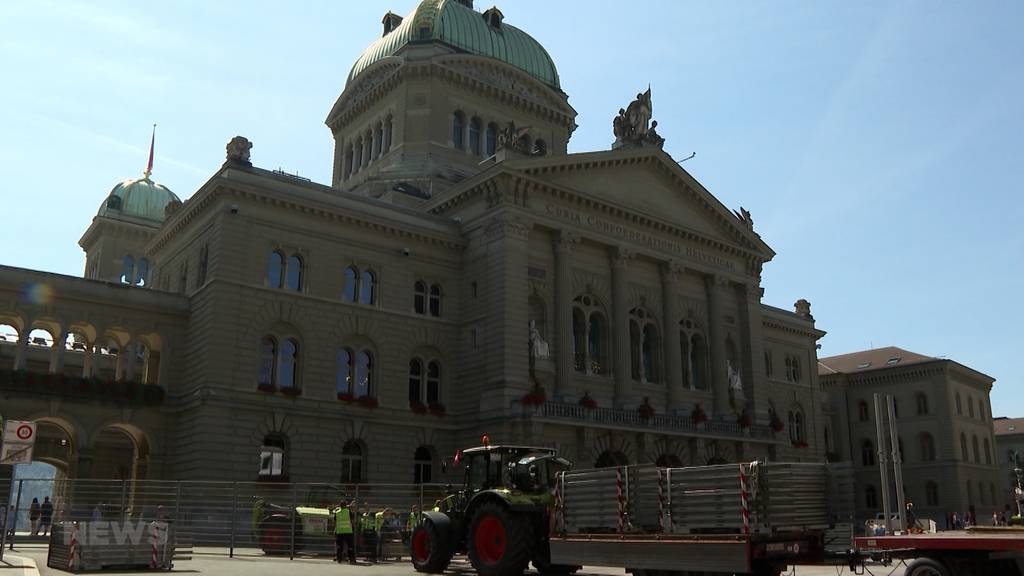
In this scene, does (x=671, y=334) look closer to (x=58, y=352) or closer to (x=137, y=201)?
(x=58, y=352)

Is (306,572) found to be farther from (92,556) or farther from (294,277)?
(294,277)

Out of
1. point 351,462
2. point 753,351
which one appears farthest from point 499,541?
point 753,351

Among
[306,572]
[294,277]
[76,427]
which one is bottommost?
[306,572]

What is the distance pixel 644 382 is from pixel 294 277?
1934 centimetres

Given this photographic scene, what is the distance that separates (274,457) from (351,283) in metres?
8.77

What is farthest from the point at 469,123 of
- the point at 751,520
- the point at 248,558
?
the point at 751,520

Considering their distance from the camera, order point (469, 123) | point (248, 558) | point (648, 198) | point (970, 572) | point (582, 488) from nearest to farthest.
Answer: point (970, 572), point (582, 488), point (248, 558), point (648, 198), point (469, 123)

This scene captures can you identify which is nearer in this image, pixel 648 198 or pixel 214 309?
pixel 214 309

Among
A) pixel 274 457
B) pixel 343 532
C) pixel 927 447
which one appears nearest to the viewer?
pixel 343 532

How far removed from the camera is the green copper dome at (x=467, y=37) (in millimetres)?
58781

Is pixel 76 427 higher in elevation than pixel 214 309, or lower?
lower

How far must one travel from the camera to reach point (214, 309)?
120 feet

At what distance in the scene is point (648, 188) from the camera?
164 ft

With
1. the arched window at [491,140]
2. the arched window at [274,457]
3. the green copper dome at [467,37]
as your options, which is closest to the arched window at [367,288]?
the arched window at [274,457]
